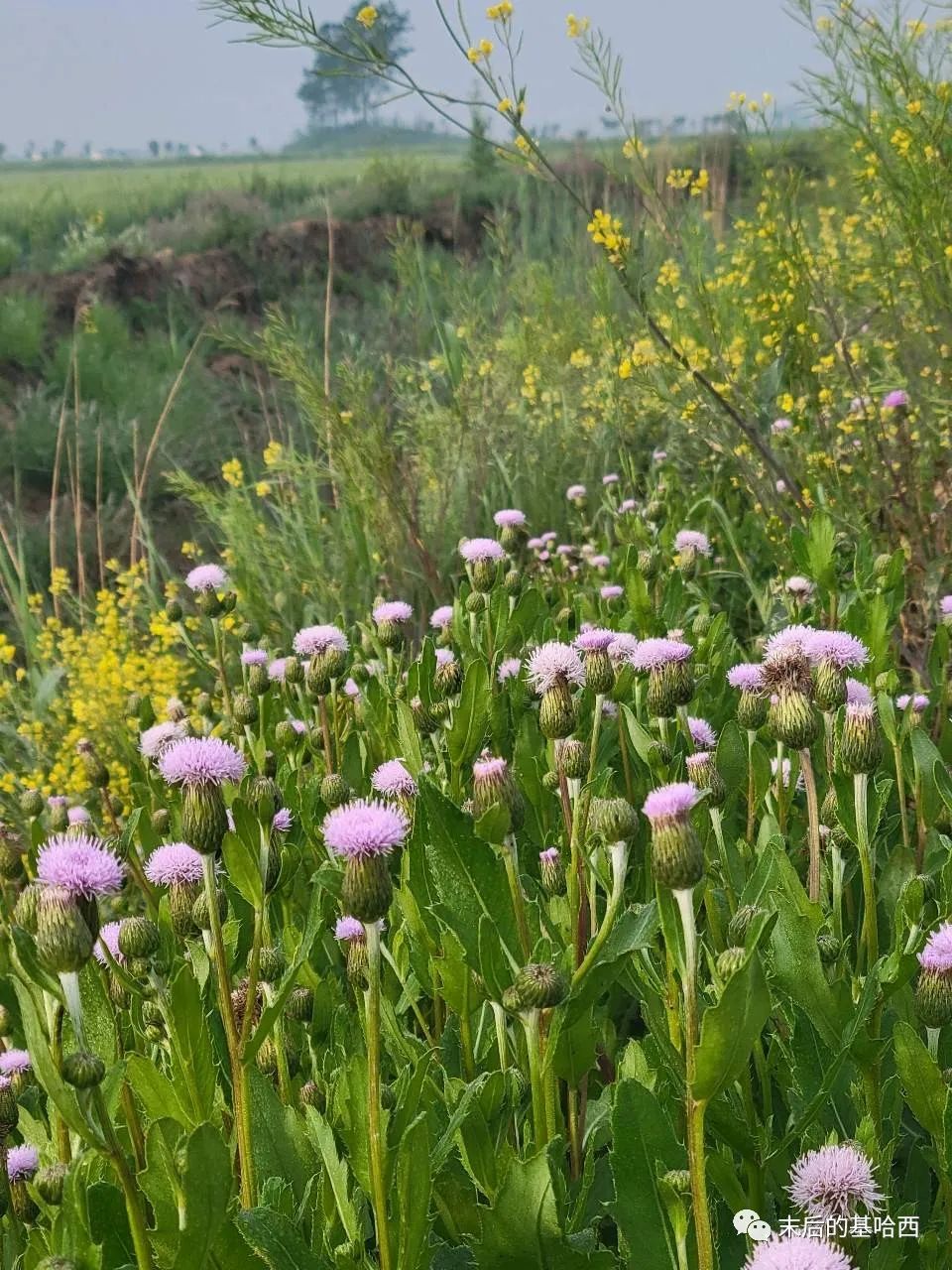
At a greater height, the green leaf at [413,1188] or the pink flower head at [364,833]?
the pink flower head at [364,833]

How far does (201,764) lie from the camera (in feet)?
3.84

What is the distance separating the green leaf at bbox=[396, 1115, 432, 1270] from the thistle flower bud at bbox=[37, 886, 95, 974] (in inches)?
11.2

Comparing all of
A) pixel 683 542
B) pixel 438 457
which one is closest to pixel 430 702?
pixel 683 542

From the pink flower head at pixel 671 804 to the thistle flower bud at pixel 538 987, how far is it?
0.15 meters

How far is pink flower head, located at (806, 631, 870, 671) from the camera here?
145cm

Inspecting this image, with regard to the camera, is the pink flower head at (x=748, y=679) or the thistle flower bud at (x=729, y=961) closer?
the thistle flower bud at (x=729, y=961)

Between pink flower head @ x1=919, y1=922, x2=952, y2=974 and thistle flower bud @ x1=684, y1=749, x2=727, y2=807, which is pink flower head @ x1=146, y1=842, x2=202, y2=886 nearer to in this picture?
thistle flower bud @ x1=684, y1=749, x2=727, y2=807

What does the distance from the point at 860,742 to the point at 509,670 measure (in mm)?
946

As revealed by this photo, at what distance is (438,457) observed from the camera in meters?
4.40

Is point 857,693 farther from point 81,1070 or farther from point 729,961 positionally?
point 81,1070

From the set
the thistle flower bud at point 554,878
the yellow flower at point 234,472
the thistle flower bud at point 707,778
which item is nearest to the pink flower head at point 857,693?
the thistle flower bud at point 707,778

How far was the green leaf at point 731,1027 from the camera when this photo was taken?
0.84 meters

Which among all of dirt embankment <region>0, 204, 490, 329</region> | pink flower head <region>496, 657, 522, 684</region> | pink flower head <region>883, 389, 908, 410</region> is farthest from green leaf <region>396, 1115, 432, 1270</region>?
dirt embankment <region>0, 204, 490, 329</region>

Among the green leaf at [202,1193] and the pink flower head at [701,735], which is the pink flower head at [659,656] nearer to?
the pink flower head at [701,735]
